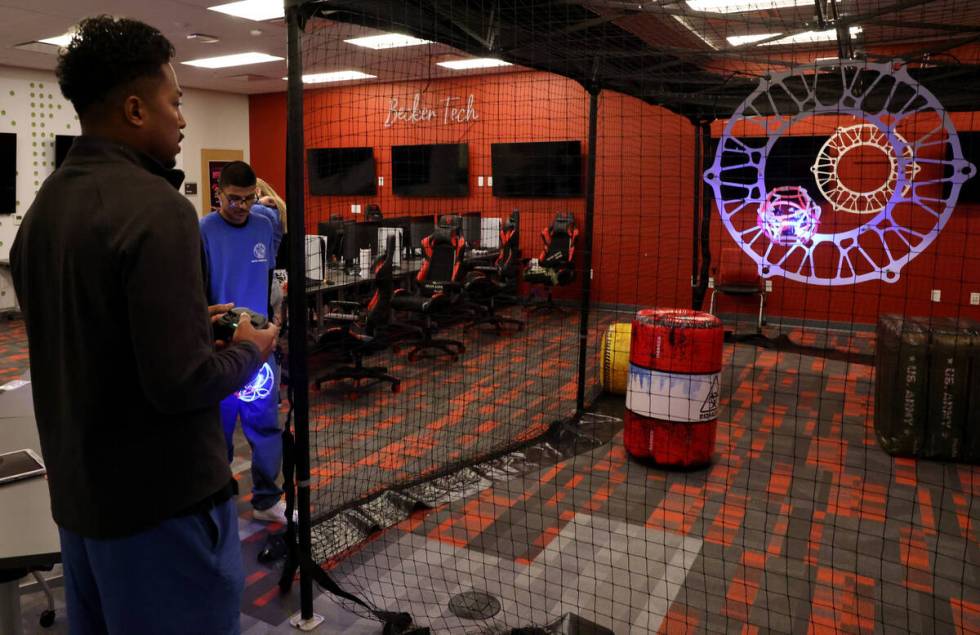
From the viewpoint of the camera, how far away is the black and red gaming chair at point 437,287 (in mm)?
6668

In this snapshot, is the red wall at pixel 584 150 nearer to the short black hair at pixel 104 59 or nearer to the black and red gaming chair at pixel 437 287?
the black and red gaming chair at pixel 437 287

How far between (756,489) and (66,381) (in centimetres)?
354

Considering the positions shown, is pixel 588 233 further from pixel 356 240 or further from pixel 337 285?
→ pixel 356 240

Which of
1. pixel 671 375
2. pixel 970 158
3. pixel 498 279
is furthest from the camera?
pixel 498 279

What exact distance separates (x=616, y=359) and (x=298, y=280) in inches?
135

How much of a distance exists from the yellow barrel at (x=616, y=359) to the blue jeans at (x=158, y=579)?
4.43 meters

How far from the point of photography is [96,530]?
1.20m

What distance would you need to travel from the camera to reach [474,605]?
2781 mm

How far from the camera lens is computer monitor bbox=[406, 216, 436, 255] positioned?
8.36 meters

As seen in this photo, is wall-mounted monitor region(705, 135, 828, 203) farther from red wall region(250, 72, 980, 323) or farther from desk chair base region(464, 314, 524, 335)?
desk chair base region(464, 314, 524, 335)

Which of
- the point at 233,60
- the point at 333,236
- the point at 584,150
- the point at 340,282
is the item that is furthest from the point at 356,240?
the point at 584,150

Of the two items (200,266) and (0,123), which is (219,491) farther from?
(0,123)

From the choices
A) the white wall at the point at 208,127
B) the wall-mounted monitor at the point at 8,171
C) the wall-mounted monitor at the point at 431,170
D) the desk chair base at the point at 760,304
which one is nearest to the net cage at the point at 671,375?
the desk chair base at the point at 760,304

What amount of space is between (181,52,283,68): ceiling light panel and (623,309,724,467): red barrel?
616cm
